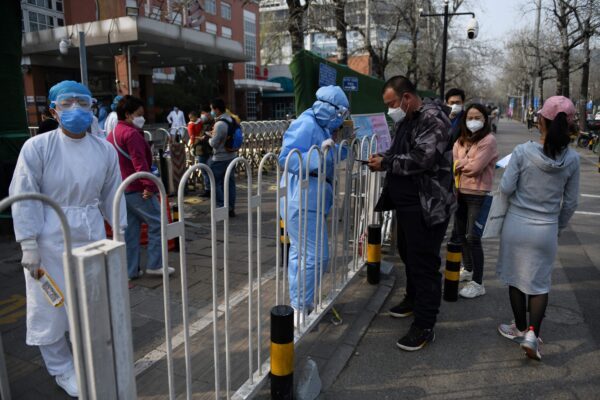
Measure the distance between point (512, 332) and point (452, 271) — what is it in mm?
744

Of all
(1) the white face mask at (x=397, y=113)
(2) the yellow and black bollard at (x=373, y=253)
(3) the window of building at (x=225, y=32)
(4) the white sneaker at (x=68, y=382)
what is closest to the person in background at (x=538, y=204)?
(1) the white face mask at (x=397, y=113)

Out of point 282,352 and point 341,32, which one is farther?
point 341,32

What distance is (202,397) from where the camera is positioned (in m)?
2.71

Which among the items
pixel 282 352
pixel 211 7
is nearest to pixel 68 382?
pixel 282 352

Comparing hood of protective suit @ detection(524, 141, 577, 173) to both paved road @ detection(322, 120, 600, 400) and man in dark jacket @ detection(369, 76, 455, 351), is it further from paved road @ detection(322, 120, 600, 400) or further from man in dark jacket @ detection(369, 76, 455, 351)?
paved road @ detection(322, 120, 600, 400)

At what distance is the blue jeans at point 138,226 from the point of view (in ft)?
14.7

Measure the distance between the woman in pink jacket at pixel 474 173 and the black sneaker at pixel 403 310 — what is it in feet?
2.40

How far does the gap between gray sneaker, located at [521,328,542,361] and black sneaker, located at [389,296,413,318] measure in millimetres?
952

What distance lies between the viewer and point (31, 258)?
7.77 feet

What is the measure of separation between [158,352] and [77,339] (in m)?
2.00

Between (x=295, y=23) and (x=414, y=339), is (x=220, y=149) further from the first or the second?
(x=295, y=23)

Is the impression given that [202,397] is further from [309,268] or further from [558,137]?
[558,137]

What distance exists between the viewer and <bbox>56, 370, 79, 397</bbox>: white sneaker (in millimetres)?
2721

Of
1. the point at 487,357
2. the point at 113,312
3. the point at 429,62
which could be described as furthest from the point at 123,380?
the point at 429,62
